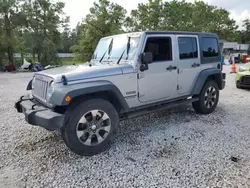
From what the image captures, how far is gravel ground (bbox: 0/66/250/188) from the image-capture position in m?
2.64

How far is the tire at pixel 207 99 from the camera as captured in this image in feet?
16.3

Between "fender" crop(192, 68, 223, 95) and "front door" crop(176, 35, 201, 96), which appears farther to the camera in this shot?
"fender" crop(192, 68, 223, 95)

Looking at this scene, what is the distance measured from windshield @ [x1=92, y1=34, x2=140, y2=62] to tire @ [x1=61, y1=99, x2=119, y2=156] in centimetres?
108

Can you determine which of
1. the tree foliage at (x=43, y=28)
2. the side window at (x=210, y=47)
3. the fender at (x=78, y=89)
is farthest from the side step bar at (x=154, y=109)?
the tree foliage at (x=43, y=28)

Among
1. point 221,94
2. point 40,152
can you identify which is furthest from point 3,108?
point 221,94

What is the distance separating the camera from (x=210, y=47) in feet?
16.7

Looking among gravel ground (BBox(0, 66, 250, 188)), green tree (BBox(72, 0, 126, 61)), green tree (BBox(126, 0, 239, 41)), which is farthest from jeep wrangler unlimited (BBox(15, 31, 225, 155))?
green tree (BBox(126, 0, 239, 41))

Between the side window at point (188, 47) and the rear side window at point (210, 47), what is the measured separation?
1.09 feet

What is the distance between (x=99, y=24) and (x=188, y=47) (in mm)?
19042

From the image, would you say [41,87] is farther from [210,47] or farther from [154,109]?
[210,47]

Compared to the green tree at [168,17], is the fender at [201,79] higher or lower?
lower

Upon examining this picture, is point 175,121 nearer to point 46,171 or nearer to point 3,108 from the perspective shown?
point 46,171

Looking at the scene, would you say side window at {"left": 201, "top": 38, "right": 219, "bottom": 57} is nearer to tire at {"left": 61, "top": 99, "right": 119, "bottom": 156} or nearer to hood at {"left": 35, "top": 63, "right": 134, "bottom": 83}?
hood at {"left": 35, "top": 63, "right": 134, "bottom": 83}

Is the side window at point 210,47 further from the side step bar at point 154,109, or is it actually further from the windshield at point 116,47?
the windshield at point 116,47
